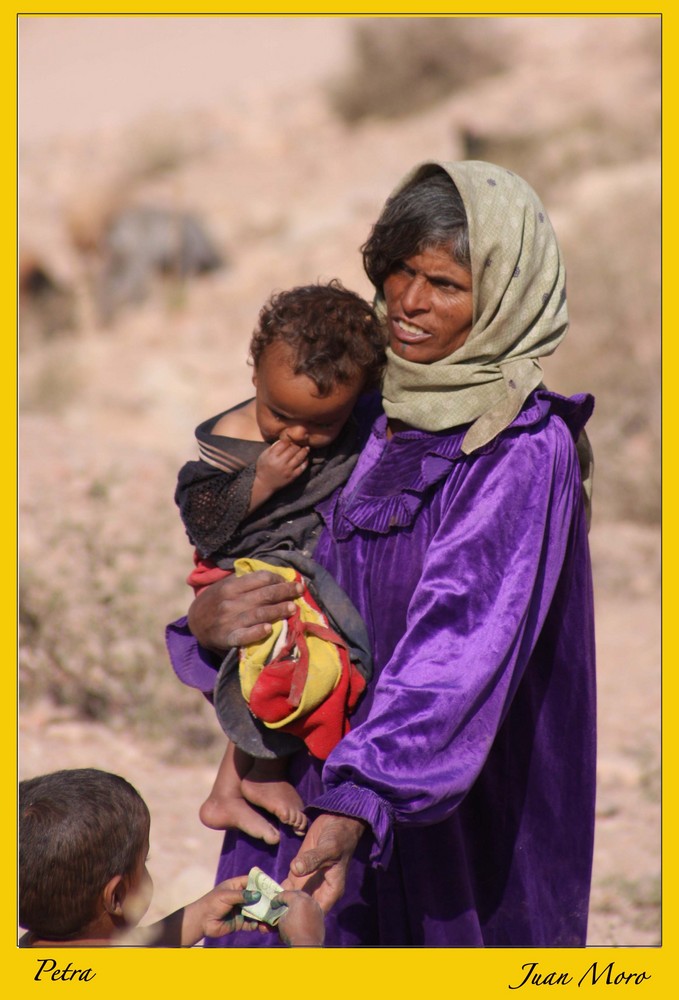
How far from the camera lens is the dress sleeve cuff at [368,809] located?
A: 2004 millimetres

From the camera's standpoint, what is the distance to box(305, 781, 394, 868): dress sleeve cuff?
200 cm

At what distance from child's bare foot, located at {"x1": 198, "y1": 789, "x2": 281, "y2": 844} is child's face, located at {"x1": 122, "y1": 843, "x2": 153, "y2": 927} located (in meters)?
0.18

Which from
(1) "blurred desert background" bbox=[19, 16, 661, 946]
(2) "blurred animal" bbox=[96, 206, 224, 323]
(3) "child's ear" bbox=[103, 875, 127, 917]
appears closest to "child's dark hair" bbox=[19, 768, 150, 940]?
(3) "child's ear" bbox=[103, 875, 127, 917]

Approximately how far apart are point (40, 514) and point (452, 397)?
4756 millimetres

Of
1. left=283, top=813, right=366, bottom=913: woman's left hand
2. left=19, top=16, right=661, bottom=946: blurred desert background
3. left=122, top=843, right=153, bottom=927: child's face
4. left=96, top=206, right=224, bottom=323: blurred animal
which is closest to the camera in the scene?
left=283, top=813, right=366, bottom=913: woman's left hand

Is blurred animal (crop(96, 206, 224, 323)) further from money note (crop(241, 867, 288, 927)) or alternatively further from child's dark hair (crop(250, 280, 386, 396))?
money note (crop(241, 867, 288, 927))

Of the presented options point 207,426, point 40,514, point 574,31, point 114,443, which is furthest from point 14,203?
point 574,31

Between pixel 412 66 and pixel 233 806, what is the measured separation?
61.6ft

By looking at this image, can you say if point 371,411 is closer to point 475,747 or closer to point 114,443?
point 475,747

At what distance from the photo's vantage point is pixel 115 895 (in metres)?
2.39

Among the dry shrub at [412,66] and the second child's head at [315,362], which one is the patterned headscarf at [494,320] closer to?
the second child's head at [315,362]

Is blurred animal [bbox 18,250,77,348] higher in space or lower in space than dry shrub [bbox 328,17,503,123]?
lower

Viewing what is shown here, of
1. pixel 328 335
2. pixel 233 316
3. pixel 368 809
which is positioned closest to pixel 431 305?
pixel 328 335

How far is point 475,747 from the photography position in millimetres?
2139
